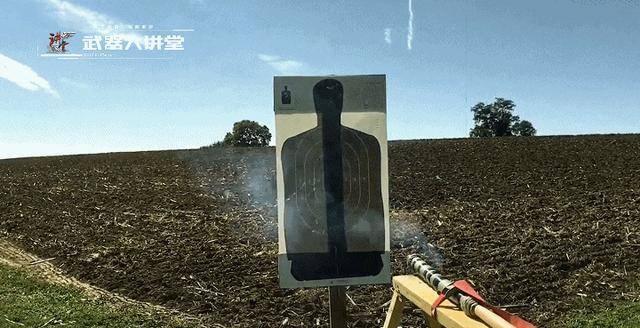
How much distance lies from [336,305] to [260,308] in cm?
216

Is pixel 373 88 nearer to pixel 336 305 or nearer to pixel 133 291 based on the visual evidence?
pixel 336 305

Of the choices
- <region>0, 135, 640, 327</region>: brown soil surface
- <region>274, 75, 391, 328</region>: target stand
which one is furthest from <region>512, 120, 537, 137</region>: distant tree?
<region>274, 75, 391, 328</region>: target stand

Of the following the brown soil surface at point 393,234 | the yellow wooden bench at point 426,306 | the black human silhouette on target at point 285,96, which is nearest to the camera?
the yellow wooden bench at point 426,306

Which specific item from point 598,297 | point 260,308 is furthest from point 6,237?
point 598,297

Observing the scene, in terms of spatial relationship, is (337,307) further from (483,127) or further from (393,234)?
(483,127)

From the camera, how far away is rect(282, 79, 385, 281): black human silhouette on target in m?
4.57

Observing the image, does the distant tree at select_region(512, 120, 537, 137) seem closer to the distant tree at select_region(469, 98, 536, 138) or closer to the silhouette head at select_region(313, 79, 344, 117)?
the distant tree at select_region(469, 98, 536, 138)

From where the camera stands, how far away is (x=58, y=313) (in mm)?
6617

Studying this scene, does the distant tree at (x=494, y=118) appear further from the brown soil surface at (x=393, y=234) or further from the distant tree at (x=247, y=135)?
the brown soil surface at (x=393, y=234)

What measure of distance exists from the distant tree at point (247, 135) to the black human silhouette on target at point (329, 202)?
195 ft

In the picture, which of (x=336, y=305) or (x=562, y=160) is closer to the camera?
(x=336, y=305)

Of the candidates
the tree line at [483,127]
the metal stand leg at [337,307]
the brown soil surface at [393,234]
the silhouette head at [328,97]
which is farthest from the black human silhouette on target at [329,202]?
the tree line at [483,127]

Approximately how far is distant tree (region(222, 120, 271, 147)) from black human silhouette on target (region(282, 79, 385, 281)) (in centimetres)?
5938

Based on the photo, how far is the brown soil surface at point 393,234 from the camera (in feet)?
21.9
